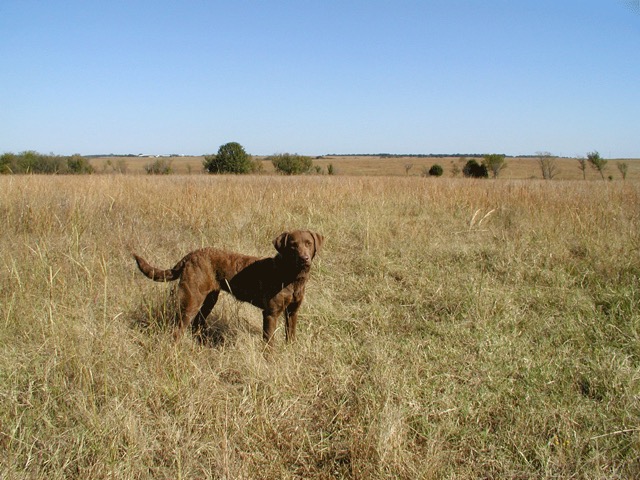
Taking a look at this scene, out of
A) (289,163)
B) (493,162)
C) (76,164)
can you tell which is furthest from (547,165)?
(76,164)

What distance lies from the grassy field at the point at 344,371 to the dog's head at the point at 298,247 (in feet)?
2.29

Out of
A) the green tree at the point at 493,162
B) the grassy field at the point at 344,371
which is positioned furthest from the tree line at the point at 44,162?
the green tree at the point at 493,162

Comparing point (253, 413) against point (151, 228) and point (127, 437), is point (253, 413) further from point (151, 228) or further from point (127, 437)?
point (151, 228)

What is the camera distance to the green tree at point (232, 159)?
26375 millimetres

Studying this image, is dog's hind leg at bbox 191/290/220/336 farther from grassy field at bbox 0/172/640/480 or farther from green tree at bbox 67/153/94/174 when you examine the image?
green tree at bbox 67/153/94/174

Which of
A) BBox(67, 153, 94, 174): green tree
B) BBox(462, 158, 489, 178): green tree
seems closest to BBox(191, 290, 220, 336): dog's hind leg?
BBox(67, 153, 94, 174): green tree

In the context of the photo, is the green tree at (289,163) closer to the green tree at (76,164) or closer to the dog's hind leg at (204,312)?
the green tree at (76,164)

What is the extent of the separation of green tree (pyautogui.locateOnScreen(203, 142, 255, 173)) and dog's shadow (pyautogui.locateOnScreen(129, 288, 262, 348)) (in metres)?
23.4

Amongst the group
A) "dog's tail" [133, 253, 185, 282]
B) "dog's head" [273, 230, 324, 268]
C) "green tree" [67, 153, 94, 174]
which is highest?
"green tree" [67, 153, 94, 174]

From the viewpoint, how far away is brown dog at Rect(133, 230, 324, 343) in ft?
10.2

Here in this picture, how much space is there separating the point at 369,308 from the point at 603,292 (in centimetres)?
243

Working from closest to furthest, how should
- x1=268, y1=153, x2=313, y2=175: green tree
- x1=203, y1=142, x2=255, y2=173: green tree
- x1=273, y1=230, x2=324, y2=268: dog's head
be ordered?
x1=273, y1=230, x2=324, y2=268: dog's head < x1=203, y1=142, x2=255, y2=173: green tree < x1=268, y1=153, x2=313, y2=175: green tree

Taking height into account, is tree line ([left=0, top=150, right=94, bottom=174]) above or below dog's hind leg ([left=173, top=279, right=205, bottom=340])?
above

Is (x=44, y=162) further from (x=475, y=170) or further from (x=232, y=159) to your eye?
(x=475, y=170)
